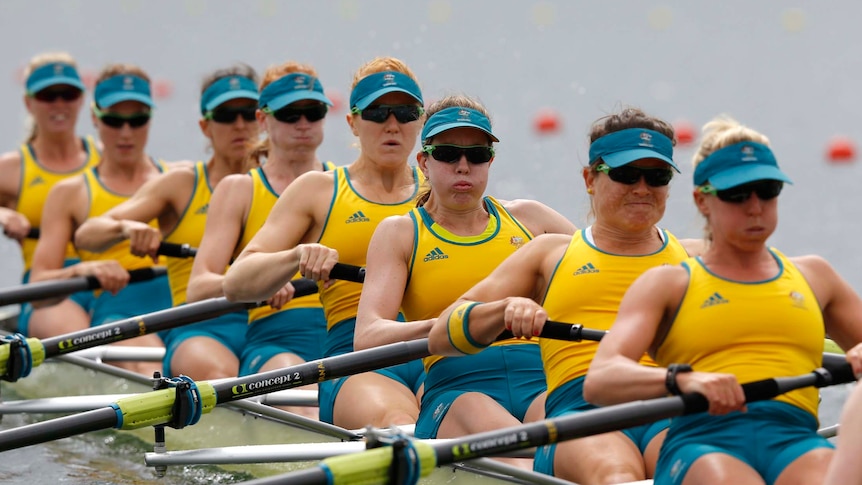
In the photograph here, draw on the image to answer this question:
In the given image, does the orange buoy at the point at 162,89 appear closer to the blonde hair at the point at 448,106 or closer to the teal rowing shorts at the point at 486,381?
the blonde hair at the point at 448,106

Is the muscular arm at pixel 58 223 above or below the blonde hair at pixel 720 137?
below

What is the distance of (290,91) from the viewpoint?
5.73 metres

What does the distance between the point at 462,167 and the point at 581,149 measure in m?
9.50

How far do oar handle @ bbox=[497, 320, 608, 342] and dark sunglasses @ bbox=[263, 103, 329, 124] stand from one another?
216cm

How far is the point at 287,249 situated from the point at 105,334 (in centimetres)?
94

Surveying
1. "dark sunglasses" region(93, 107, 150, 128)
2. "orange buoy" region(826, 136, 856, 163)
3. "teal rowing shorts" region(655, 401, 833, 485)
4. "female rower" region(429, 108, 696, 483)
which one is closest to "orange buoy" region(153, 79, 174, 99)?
"orange buoy" region(826, 136, 856, 163)

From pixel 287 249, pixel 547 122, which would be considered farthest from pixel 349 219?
pixel 547 122

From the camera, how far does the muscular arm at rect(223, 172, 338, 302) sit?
4.85 m

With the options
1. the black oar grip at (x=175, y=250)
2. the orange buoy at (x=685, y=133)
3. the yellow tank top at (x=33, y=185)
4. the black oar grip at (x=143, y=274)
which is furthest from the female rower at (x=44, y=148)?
the orange buoy at (x=685, y=133)

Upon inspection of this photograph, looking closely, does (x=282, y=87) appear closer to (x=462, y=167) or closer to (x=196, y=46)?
(x=462, y=167)

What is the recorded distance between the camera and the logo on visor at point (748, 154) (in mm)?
3436

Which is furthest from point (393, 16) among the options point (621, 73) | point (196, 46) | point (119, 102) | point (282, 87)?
point (282, 87)

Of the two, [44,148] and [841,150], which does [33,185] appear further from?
[841,150]

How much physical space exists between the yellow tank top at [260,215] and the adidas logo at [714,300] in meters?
2.65
